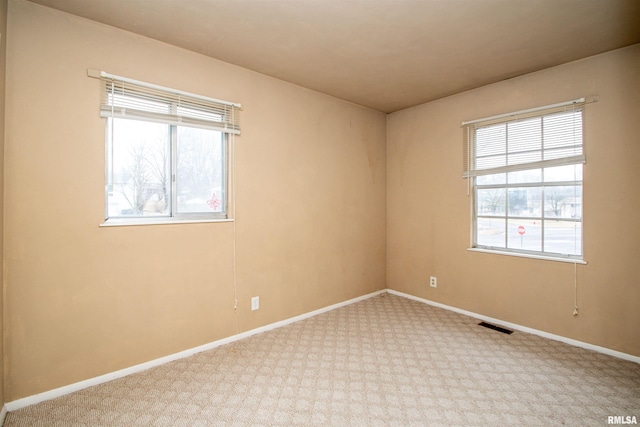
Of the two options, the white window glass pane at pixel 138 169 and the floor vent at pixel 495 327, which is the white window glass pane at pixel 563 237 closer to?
the floor vent at pixel 495 327

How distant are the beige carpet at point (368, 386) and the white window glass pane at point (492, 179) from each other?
5.08ft

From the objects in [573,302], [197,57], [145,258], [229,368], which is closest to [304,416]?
[229,368]

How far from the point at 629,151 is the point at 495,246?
1374 millimetres

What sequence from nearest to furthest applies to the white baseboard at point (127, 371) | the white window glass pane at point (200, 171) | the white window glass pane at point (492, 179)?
1. the white baseboard at point (127, 371)
2. the white window glass pane at point (200, 171)
3. the white window glass pane at point (492, 179)

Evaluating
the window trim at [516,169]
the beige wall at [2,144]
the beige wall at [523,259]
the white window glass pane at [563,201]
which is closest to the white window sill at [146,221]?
the beige wall at [2,144]

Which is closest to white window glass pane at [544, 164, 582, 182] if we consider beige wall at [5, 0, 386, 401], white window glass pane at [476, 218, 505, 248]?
white window glass pane at [476, 218, 505, 248]

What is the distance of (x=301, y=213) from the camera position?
3455 mm

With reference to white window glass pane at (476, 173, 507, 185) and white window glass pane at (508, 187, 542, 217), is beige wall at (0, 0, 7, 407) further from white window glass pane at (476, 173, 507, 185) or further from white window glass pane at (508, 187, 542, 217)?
white window glass pane at (508, 187, 542, 217)

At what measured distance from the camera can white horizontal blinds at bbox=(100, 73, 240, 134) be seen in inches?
88.7

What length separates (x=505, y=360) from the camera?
256cm

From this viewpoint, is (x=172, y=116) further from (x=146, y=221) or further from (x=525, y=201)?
(x=525, y=201)

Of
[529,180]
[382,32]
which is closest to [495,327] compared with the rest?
[529,180]

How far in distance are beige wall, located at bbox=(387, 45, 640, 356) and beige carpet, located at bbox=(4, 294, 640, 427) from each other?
1.14 feet

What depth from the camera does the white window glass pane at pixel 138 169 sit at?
2322mm
